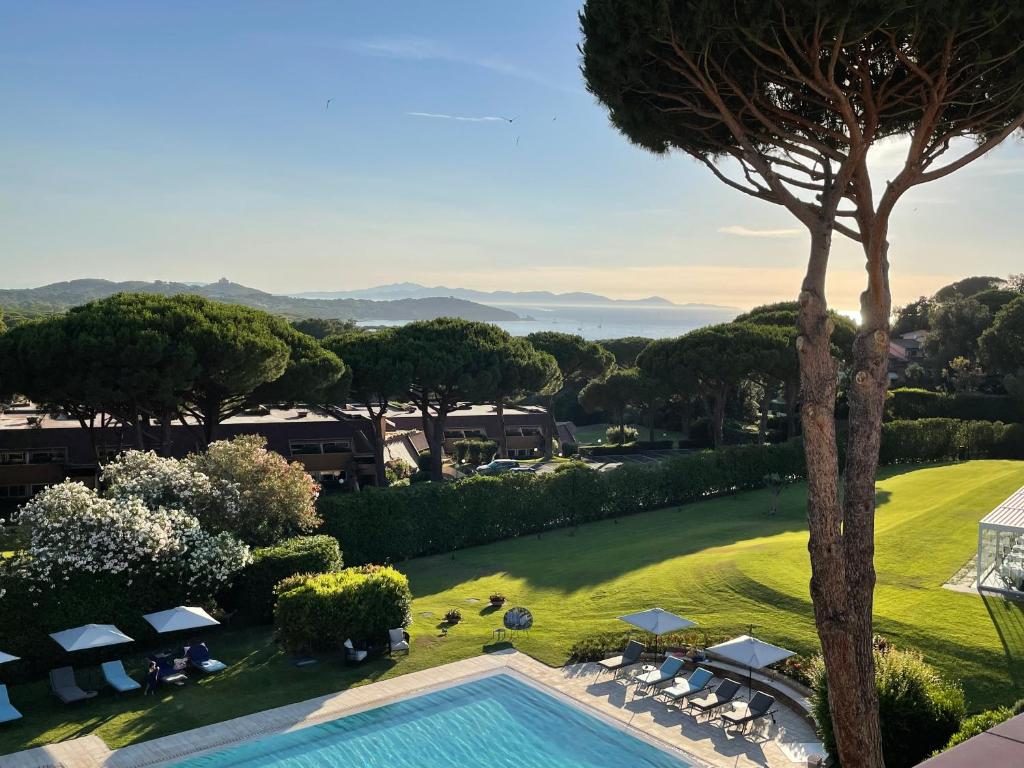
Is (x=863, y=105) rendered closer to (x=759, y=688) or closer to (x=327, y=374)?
(x=759, y=688)

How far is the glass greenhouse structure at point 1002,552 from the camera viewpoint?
20844 mm

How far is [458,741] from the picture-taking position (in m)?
16.7

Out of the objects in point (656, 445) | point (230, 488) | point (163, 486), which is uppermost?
point (163, 486)

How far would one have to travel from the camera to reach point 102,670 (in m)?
19.8

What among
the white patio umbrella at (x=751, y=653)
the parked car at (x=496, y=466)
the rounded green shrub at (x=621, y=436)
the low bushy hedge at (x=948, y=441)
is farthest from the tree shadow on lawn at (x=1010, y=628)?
the rounded green shrub at (x=621, y=436)

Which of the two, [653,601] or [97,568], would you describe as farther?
[653,601]

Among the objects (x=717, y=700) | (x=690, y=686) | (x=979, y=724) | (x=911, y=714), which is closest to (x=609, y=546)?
(x=690, y=686)

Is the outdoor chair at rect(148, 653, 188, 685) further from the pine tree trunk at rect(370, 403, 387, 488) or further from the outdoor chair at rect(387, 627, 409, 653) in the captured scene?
the pine tree trunk at rect(370, 403, 387, 488)

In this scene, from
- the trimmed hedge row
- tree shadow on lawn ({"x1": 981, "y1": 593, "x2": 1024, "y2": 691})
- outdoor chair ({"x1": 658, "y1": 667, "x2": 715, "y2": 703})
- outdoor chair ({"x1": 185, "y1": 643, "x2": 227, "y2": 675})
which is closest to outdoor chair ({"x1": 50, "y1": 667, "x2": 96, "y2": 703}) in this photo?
outdoor chair ({"x1": 185, "y1": 643, "x2": 227, "y2": 675})

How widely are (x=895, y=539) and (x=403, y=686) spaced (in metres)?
17.2

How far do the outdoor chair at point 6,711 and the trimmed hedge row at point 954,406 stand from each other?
5411 cm

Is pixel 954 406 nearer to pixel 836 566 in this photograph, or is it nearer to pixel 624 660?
pixel 624 660

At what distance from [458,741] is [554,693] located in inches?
114

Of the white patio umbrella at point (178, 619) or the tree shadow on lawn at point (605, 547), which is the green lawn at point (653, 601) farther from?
the white patio umbrella at point (178, 619)
